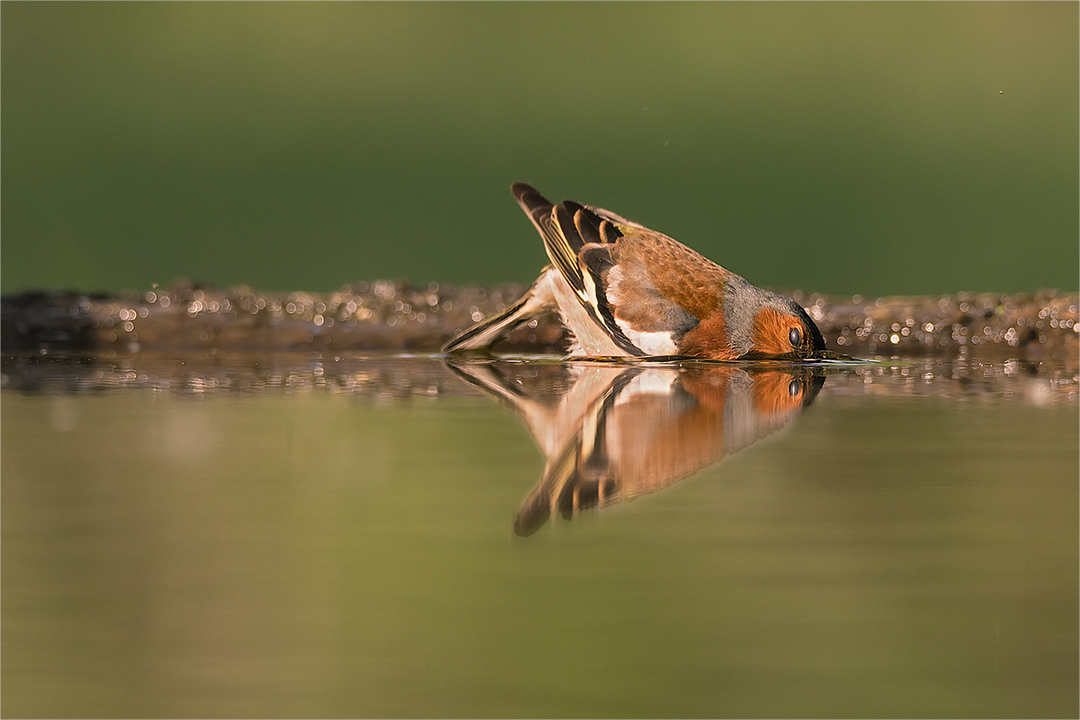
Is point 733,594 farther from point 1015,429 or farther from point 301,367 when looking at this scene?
point 301,367

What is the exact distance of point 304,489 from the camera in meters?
2.06

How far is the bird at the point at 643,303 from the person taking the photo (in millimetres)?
4324

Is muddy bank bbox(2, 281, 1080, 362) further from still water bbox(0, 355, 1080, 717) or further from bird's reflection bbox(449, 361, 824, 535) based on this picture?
still water bbox(0, 355, 1080, 717)

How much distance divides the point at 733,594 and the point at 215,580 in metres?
0.61

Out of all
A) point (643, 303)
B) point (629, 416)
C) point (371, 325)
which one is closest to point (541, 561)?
point (629, 416)

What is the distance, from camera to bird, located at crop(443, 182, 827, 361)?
432cm

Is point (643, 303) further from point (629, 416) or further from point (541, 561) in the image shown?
point (541, 561)

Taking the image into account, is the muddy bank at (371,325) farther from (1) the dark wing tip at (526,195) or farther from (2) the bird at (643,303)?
(1) the dark wing tip at (526,195)

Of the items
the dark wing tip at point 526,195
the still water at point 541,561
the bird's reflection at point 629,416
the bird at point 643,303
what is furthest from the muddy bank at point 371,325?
the still water at point 541,561

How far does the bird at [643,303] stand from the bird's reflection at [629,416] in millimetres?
168

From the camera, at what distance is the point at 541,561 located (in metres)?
1.55

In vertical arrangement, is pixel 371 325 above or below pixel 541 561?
above

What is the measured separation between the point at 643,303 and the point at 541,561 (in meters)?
2.90

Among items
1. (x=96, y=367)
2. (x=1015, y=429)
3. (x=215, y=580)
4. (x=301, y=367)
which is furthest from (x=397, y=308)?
(x=215, y=580)
